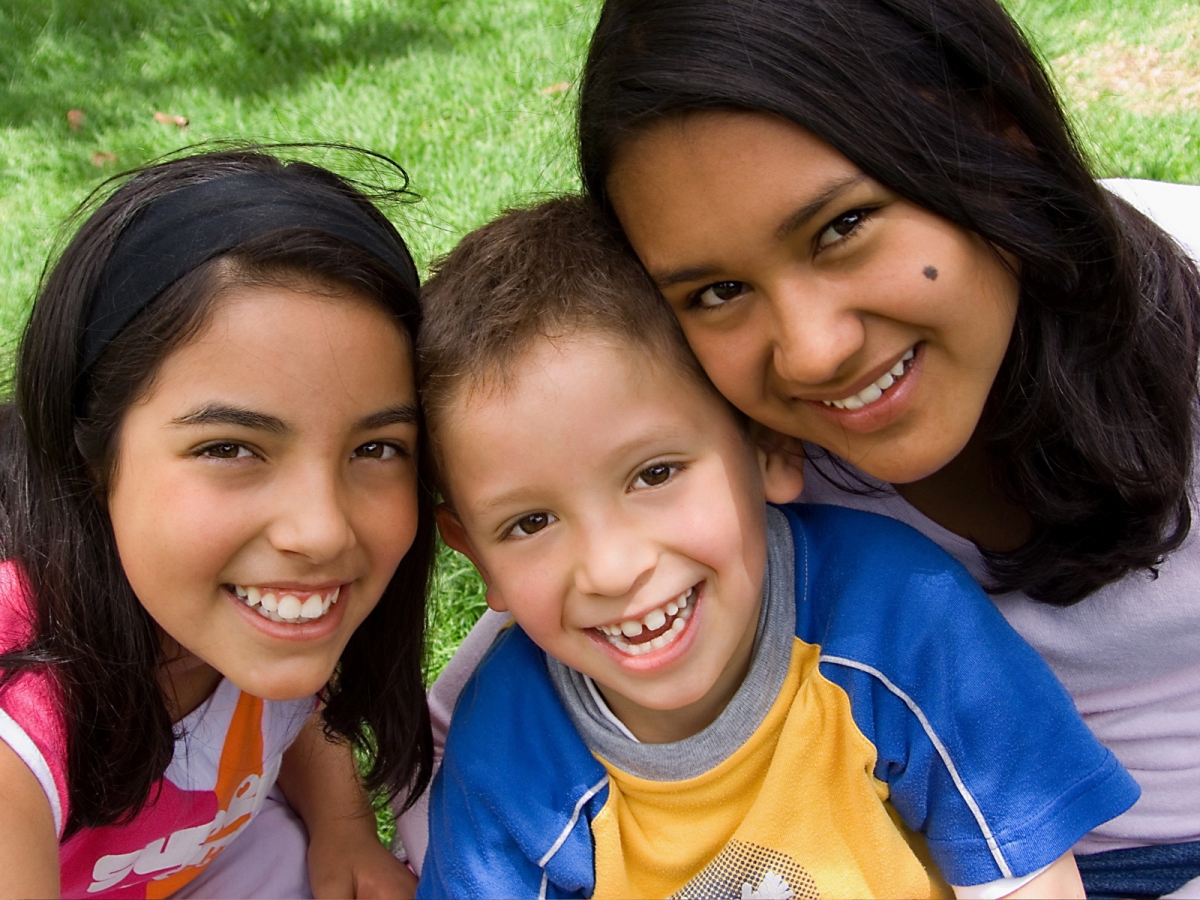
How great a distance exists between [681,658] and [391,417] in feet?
1.91

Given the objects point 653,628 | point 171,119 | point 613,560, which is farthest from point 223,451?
point 171,119

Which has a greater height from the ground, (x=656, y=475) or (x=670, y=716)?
(x=656, y=475)

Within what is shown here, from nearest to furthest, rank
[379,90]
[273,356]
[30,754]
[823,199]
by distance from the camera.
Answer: [823,199]
[273,356]
[30,754]
[379,90]

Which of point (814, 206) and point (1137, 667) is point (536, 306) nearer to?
point (814, 206)

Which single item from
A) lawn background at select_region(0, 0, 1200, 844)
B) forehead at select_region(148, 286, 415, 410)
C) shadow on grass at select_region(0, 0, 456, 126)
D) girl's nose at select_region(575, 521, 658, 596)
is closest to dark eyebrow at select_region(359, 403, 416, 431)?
forehead at select_region(148, 286, 415, 410)

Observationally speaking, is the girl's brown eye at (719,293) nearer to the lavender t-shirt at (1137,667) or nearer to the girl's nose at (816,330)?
the girl's nose at (816,330)

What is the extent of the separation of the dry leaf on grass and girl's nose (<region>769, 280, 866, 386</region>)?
4.49 meters

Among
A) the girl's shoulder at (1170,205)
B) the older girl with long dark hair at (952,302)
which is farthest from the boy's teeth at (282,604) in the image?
the girl's shoulder at (1170,205)

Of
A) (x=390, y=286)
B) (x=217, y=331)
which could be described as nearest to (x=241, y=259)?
(x=217, y=331)

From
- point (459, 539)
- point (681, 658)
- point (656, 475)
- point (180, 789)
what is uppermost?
point (656, 475)

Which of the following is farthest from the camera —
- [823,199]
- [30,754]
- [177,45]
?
[177,45]

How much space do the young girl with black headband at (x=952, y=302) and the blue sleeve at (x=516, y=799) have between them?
0.63 m

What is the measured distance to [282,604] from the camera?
1780mm

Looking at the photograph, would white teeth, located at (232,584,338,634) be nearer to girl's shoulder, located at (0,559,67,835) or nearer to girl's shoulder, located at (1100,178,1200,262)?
girl's shoulder, located at (0,559,67,835)
